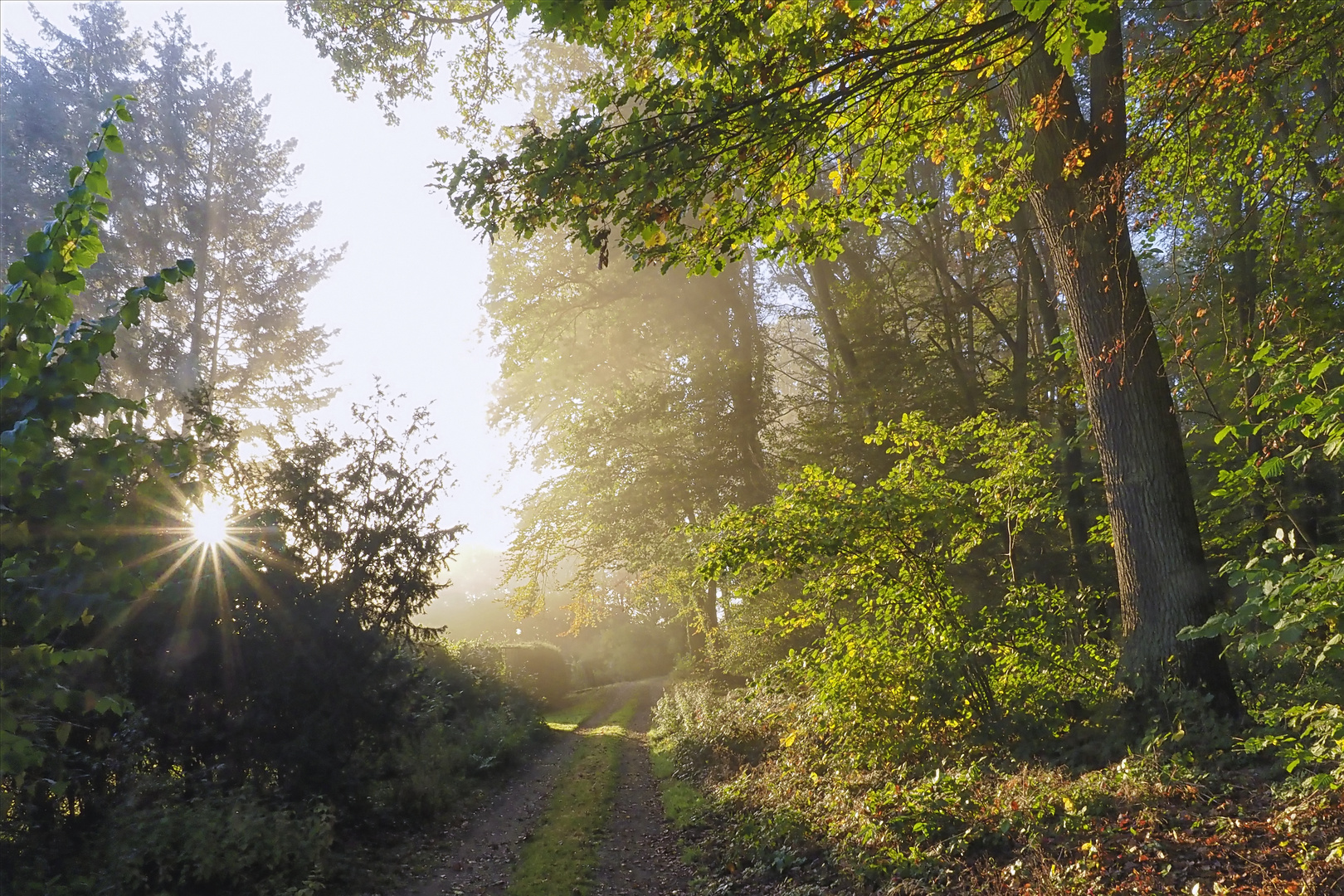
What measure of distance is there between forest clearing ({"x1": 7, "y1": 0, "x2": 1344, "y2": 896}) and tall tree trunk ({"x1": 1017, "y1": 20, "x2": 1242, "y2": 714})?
0.13 ft

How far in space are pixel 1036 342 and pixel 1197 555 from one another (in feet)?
42.0

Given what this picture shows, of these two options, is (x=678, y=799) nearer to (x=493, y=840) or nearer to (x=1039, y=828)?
(x=493, y=840)

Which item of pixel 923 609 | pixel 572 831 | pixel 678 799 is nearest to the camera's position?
pixel 923 609

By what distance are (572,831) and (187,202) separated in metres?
21.9

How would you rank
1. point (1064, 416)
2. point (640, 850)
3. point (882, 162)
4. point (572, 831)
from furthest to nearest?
point (1064, 416)
point (572, 831)
point (640, 850)
point (882, 162)

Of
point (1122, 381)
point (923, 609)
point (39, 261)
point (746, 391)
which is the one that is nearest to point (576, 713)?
point (746, 391)

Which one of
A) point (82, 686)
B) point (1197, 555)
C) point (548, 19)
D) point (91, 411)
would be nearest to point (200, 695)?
point (82, 686)

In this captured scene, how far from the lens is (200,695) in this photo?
868cm

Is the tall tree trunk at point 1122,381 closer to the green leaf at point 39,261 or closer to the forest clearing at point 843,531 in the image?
the forest clearing at point 843,531

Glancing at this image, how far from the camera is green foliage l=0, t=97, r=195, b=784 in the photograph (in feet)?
8.75

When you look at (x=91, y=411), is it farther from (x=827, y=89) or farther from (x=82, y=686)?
(x=82, y=686)

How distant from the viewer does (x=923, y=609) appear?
27.1 feet

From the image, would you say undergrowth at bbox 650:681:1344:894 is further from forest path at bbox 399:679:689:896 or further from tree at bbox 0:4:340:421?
tree at bbox 0:4:340:421

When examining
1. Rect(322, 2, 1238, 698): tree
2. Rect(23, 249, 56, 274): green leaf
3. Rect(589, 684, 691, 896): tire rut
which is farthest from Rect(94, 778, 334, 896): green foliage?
Rect(322, 2, 1238, 698): tree
